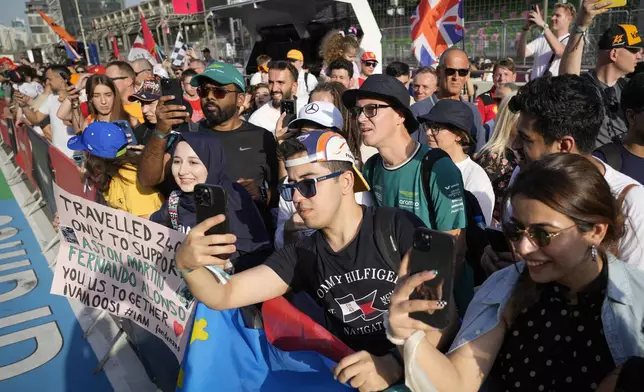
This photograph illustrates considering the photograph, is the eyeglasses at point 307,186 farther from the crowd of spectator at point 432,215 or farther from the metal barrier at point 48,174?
the metal barrier at point 48,174

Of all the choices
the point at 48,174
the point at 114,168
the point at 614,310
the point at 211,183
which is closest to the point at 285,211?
the point at 211,183

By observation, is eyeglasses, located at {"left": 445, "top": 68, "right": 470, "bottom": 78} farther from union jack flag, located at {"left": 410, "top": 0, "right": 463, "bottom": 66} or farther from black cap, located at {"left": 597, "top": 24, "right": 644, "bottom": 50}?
union jack flag, located at {"left": 410, "top": 0, "right": 463, "bottom": 66}

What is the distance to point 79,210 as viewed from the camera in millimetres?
3260

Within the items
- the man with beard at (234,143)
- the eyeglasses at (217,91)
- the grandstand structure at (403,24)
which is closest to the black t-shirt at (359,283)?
the man with beard at (234,143)

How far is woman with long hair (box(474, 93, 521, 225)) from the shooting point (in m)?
3.39

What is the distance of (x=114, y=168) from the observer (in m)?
→ 3.60

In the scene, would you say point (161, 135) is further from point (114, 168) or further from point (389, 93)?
point (389, 93)

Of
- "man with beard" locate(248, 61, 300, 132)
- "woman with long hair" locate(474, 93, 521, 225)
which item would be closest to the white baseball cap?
"woman with long hair" locate(474, 93, 521, 225)

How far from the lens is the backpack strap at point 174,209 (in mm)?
2996

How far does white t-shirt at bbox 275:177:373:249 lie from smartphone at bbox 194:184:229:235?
1.08m

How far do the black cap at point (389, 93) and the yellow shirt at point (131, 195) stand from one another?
1.81 metres

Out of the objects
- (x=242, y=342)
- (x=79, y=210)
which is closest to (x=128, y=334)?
(x=79, y=210)

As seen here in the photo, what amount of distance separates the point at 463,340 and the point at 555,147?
1001 millimetres

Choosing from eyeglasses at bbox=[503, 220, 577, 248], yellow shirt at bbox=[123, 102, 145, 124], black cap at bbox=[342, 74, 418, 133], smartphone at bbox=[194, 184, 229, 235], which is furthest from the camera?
yellow shirt at bbox=[123, 102, 145, 124]
